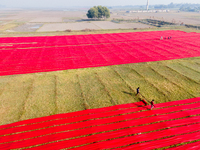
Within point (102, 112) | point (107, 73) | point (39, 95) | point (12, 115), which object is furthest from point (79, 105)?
point (107, 73)

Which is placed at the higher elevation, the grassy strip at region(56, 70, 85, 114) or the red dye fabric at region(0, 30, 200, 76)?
the red dye fabric at region(0, 30, 200, 76)

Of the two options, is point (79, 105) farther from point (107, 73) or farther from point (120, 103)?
point (107, 73)

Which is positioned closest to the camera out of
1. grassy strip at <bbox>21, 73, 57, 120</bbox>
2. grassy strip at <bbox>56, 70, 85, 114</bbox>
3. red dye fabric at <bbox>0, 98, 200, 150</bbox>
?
red dye fabric at <bbox>0, 98, 200, 150</bbox>

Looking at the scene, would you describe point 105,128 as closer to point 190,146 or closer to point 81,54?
point 190,146

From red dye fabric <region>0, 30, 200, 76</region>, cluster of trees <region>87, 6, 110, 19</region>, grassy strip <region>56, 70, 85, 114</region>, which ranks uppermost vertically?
cluster of trees <region>87, 6, 110, 19</region>

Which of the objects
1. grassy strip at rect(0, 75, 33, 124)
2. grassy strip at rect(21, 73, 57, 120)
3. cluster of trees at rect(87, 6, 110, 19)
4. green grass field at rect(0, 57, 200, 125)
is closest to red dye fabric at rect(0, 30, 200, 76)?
green grass field at rect(0, 57, 200, 125)

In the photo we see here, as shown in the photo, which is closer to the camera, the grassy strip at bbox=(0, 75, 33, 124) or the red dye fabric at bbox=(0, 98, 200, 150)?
the red dye fabric at bbox=(0, 98, 200, 150)

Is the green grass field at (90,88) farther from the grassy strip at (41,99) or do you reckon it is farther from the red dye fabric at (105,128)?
the red dye fabric at (105,128)

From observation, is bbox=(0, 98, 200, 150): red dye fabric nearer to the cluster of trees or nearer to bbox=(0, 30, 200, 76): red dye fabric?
bbox=(0, 30, 200, 76): red dye fabric

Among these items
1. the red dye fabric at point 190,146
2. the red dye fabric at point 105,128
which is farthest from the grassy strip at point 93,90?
the red dye fabric at point 190,146
